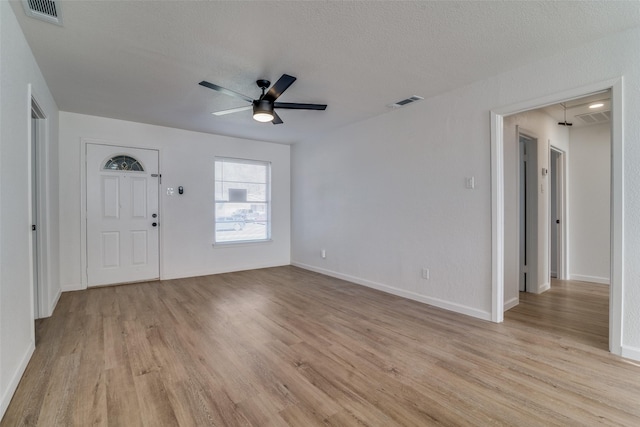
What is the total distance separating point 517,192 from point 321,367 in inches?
124

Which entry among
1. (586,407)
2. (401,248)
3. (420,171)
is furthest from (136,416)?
(420,171)

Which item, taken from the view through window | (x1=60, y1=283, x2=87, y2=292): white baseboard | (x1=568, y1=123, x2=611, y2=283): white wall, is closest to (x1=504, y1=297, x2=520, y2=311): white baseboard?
(x1=568, y1=123, x2=611, y2=283): white wall

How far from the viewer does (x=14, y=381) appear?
1924mm

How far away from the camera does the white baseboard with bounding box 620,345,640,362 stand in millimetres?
2279

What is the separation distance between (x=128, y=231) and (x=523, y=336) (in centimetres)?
542

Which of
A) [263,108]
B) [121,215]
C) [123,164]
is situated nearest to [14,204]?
[263,108]

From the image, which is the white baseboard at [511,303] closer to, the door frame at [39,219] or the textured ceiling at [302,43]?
the textured ceiling at [302,43]

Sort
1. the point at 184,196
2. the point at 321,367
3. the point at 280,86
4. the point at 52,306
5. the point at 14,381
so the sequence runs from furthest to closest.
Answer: the point at 184,196, the point at 52,306, the point at 280,86, the point at 321,367, the point at 14,381

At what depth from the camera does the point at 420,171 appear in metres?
3.79

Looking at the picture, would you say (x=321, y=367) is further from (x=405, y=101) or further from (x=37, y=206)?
(x=37, y=206)

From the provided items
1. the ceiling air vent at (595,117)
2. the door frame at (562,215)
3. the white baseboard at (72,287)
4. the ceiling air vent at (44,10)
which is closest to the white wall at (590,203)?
the door frame at (562,215)

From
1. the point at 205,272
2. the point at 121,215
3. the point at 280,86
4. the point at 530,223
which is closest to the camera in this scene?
the point at 280,86

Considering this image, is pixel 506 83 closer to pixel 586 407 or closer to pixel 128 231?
pixel 586 407

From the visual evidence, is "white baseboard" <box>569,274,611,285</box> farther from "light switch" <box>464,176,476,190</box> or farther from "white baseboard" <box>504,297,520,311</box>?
"light switch" <box>464,176,476,190</box>
